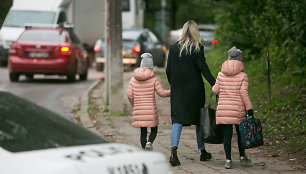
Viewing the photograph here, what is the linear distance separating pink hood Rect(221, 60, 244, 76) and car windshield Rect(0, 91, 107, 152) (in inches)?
137

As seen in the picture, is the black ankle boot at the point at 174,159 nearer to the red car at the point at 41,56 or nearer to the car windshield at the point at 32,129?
the car windshield at the point at 32,129

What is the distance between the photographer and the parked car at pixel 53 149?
4200 mm

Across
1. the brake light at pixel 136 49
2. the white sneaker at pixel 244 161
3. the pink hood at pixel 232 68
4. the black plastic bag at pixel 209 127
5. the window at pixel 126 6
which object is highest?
the window at pixel 126 6

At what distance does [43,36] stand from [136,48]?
465cm

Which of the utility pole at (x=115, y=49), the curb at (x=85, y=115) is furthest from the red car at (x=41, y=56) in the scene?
the utility pole at (x=115, y=49)

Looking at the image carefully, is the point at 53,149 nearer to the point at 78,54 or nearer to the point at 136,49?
the point at 78,54

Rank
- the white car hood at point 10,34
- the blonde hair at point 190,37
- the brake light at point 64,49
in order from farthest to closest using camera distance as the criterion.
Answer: the white car hood at point 10,34 < the brake light at point 64,49 < the blonde hair at point 190,37

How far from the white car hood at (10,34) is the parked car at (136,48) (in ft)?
8.56

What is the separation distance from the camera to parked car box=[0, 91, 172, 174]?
13.8 ft

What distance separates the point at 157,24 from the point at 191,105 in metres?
51.7

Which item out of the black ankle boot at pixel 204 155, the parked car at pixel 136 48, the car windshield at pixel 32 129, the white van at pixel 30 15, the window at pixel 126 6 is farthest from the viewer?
the window at pixel 126 6

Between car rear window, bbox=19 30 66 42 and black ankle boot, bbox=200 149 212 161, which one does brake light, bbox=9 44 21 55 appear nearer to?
car rear window, bbox=19 30 66 42

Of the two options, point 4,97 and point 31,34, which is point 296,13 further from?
point 31,34

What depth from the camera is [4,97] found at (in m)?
5.11
